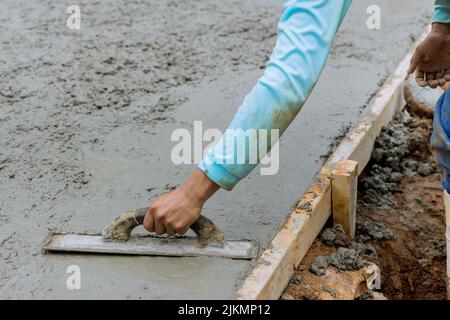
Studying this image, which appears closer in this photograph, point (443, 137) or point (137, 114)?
point (443, 137)

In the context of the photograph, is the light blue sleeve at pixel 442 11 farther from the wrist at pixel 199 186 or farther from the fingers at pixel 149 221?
the fingers at pixel 149 221

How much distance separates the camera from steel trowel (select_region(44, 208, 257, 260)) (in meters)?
2.57

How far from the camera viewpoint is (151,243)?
2.64 m

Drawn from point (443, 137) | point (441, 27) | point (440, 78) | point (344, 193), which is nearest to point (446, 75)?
point (440, 78)

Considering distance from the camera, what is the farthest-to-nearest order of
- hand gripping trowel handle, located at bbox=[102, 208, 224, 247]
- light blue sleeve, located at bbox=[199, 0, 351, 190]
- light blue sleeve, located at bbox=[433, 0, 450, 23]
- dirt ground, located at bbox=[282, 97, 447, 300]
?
dirt ground, located at bbox=[282, 97, 447, 300] → light blue sleeve, located at bbox=[433, 0, 450, 23] → hand gripping trowel handle, located at bbox=[102, 208, 224, 247] → light blue sleeve, located at bbox=[199, 0, 351, 190]

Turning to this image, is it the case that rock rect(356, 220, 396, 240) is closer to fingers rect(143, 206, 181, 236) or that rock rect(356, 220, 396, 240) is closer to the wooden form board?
the wooden form board

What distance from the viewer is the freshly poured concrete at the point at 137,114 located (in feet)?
8.46

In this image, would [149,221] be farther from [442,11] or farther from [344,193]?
[442,11]

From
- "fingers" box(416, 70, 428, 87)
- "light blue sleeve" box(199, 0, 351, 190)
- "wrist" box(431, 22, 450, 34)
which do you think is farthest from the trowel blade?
"wrist" box(431, 22, 450, 34)

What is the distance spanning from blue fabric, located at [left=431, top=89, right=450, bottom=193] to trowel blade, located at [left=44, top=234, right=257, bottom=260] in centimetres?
77

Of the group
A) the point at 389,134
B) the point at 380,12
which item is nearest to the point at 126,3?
the point at 380,12

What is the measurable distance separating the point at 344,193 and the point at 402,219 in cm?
60
